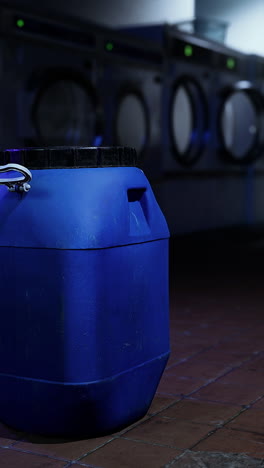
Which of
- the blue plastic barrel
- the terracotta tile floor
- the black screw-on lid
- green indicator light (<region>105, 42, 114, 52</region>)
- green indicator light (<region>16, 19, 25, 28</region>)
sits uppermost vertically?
green indicator light (<region>16, 19, 25, 28</region>)

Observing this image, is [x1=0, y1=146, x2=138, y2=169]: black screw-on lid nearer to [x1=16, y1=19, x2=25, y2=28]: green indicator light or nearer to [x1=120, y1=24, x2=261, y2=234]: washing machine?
[x1=16, y1=19, x2=25, y2=28]: green indicator light

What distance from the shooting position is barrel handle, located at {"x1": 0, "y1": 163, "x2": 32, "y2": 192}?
7.05 ft

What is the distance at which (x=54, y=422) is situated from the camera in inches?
89.0

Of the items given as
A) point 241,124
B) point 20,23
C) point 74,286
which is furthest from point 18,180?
point 241,124

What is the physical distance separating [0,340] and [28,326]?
0.43ft

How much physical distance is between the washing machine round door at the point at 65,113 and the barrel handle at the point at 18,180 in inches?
152

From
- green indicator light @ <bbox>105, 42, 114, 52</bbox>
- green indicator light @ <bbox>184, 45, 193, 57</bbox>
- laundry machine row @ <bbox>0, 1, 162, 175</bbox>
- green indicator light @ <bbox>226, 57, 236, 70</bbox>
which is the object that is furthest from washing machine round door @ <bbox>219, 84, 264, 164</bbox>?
green indicator light @ <bbox>105, 42, 114, 52</bbox>

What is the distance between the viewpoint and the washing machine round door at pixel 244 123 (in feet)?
31.9

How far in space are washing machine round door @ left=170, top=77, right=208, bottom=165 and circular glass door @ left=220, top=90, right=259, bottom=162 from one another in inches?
34.5

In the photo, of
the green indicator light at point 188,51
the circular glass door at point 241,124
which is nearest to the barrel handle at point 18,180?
the green indicator light at point 188,51

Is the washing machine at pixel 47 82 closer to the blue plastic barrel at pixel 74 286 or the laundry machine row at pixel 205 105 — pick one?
the laundry machine row at pixel 205 105

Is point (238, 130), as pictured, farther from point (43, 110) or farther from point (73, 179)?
point (73, 179)

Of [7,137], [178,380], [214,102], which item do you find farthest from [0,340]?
[214,102]

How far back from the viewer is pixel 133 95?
24.4ft
